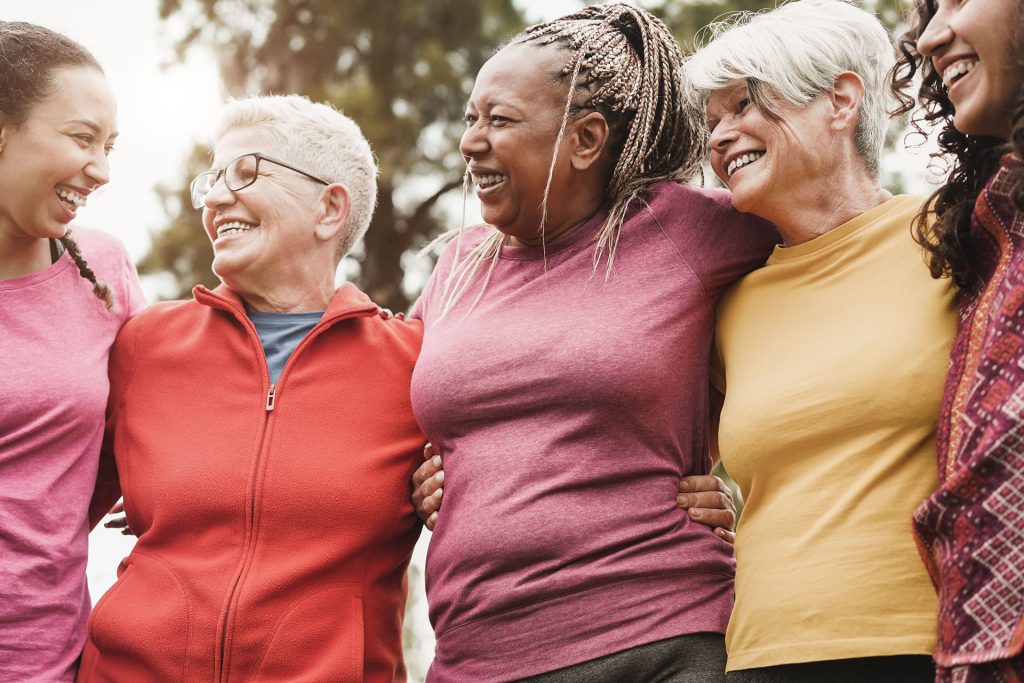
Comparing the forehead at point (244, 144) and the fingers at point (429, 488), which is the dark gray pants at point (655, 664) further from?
the forehead at point (244, 144)

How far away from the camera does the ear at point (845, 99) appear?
2.85 meters

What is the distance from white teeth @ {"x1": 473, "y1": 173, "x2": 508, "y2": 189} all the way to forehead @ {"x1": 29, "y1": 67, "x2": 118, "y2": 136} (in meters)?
1.02

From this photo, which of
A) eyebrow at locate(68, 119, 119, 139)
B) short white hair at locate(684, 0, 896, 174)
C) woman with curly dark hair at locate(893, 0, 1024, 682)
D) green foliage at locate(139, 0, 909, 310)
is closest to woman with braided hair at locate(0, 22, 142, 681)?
eyebrow at locate(68, 119, 119, 139)

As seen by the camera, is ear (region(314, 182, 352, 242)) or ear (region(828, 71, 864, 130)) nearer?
ear (region(828, 71, 864, 130))

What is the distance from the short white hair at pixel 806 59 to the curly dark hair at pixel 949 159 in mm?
85

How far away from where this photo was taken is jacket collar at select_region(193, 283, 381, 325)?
3.36 metres

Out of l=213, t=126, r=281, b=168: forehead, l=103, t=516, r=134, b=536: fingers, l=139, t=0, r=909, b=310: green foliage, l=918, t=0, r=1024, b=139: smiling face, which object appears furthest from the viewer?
l=139, t=0, r=909, b=310: green foliage

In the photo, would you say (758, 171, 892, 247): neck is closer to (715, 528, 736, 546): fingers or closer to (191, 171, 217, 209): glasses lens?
(715, 528, 736, 546): fingers

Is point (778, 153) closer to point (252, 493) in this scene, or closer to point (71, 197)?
point (252, 493)

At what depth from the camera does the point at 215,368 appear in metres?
3.30

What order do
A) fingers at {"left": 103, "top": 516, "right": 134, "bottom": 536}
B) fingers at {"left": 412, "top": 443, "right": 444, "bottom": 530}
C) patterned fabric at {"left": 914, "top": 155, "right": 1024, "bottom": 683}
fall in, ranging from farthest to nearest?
fingers at {"left": 103, "top": 516, "right": 134, "bottom": 536}
fingers at {"left": 412, "top": 443, "right": 444, "bottom": 530}
patterned fabric at {"left": 914, "top": 155, "right": 1024, "bottom": 683}

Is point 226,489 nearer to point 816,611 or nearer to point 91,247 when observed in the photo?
point 91,247

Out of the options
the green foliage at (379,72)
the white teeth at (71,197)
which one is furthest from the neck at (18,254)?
the green foliage at (379,72)

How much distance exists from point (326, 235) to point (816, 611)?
77.4 inches
